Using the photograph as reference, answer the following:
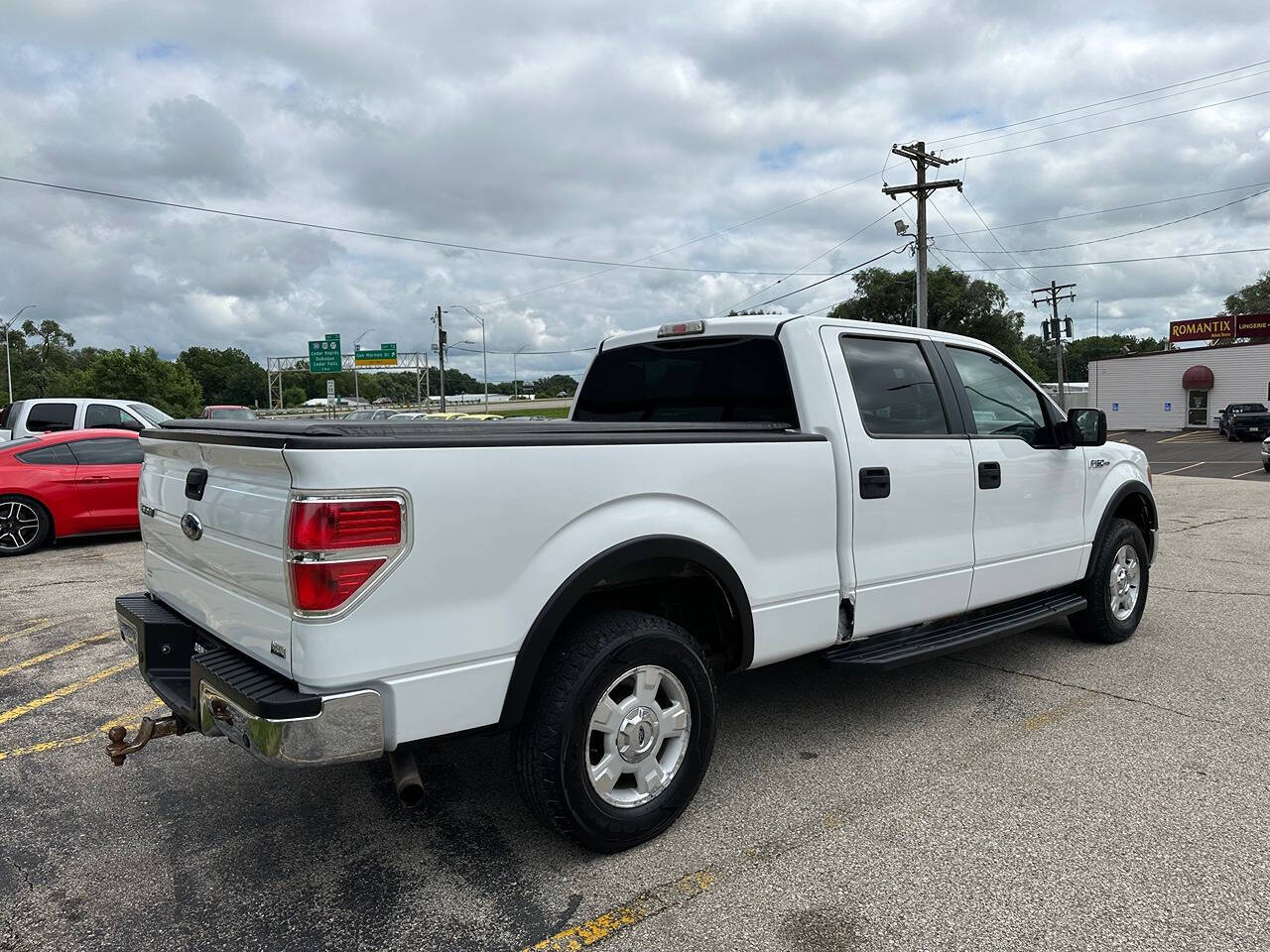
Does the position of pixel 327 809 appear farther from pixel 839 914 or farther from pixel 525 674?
pixel 839 914

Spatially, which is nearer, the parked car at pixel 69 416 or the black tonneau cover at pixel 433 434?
the black tonneau cover at pixel 433 434

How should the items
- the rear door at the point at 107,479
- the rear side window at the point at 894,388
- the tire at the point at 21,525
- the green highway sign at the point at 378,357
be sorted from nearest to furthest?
the rear side window at the point at 894,388, the tire at the point at 21,525, the rear door at the point at 107,479, the green highway sign at the point at 378,357

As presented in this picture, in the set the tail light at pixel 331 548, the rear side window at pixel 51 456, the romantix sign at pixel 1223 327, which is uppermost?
the romantix sign at pixel 1223 327

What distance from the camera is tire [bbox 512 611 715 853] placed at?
110 inches

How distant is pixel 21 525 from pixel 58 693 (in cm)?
587

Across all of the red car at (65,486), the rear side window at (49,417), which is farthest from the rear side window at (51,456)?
the rear side window at (49,417)

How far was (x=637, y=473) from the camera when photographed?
296 centimetres

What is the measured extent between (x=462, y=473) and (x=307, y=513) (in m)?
0.44

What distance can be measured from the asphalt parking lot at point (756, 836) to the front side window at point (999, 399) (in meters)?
1.39

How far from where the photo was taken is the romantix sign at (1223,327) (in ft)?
171

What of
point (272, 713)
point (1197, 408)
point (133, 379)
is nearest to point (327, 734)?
point (272, 713)

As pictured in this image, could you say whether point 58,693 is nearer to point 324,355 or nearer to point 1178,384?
point 1178,384

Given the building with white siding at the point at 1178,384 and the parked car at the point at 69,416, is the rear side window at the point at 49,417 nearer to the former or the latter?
the parked car at the point at 69,416

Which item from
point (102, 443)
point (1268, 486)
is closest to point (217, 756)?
point (102, 443)
